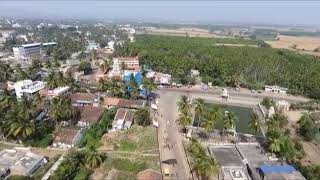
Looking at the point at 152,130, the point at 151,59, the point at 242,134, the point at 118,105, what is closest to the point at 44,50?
the point at 151,59

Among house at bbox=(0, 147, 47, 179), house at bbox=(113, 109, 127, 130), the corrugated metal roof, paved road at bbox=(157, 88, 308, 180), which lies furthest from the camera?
house at bbox=(113, 109, 127, 130)

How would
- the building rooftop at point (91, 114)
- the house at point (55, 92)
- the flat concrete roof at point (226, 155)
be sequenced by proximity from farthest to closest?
the house at point (55, 92)
the building rooftop at point (91, 114)
the flat concrete roof at point (226, 155)

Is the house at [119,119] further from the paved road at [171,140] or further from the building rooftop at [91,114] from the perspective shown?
the paved road at [171,140]

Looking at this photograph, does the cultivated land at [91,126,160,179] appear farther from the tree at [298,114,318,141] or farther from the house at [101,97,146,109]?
the tree at [298,114,318,141]

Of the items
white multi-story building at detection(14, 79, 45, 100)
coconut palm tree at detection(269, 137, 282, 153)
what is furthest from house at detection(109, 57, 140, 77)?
coconut palm tree at detection(269, 137, 282, 153)

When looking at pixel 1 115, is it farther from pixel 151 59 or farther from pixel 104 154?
pixel 151 59

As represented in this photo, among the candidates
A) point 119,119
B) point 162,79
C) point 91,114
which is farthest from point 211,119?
point 162,79

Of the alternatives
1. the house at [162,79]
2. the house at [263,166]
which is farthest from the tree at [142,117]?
the house at [162,79]
